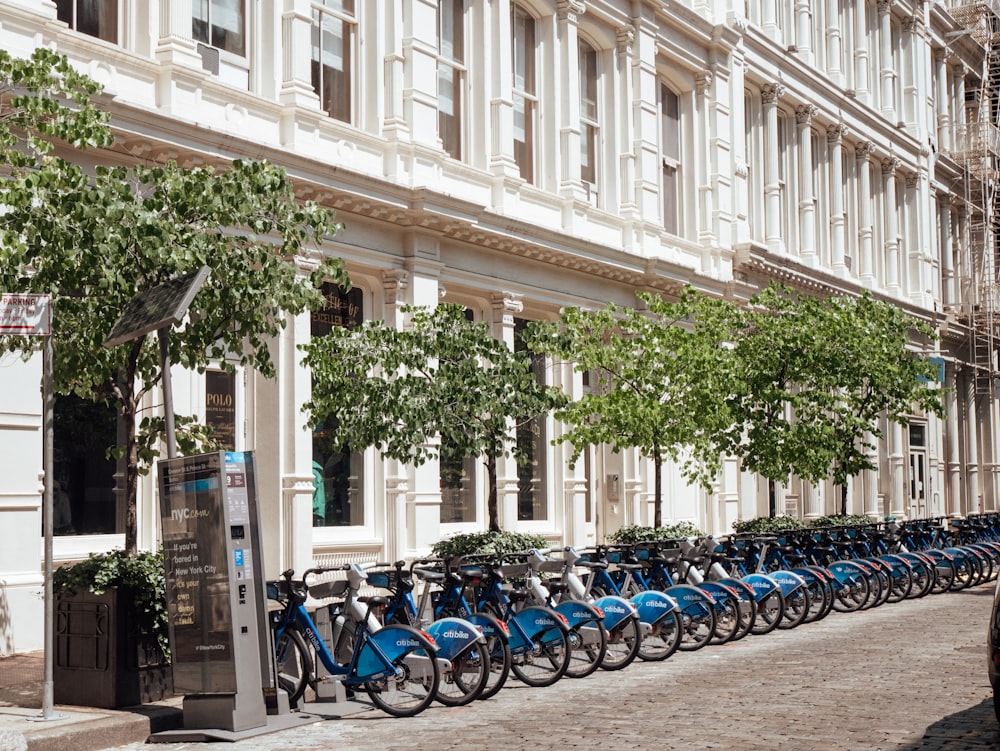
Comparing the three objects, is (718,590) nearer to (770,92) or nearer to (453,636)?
(453,636)

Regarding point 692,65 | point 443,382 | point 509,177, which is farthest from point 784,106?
point 443,382

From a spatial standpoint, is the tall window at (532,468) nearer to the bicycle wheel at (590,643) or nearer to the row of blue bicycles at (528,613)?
the row of blue bicycles at (528,613)

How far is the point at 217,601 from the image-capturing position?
9883mm

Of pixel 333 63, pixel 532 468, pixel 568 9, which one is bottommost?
pixel 532 468

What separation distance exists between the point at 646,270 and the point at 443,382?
11.1 m

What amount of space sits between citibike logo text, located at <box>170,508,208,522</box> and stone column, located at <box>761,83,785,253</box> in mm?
24660

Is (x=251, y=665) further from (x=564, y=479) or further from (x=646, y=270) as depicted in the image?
(x=646, y=270)

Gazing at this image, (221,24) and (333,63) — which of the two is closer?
A: (221,24)

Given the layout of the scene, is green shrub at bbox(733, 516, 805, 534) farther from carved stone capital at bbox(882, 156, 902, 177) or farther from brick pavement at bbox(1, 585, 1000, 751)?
carved stone capital at bbox(882, 156, 902, 177)

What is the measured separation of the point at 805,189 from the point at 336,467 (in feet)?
62.6

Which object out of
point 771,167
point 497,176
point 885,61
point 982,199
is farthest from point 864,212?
point 497,176

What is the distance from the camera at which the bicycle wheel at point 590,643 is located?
1217cm

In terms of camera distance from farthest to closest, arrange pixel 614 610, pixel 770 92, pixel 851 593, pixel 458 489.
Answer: pixel 770 92
pixel 458 489
pixel 851 593
pixel 614 610

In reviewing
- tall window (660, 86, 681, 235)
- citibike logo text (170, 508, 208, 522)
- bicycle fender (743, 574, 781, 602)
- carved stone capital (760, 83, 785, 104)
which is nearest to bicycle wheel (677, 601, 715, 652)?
bicycle fender (743, 574, 781, 602)
